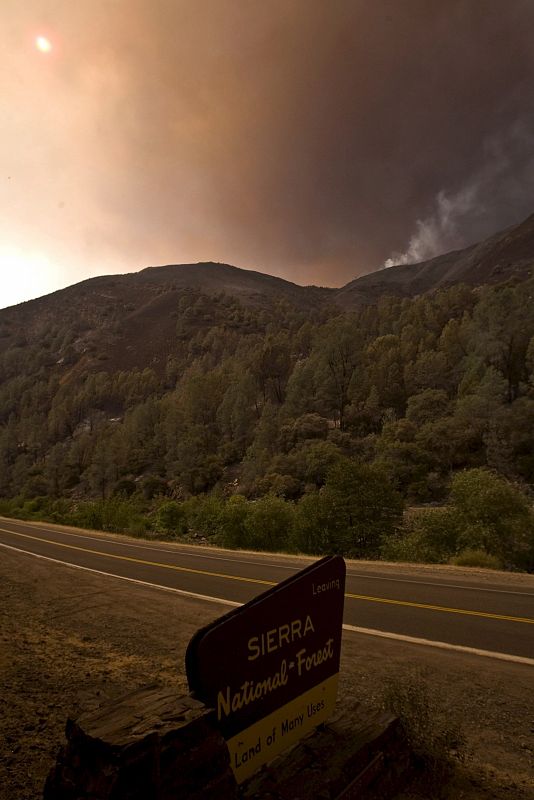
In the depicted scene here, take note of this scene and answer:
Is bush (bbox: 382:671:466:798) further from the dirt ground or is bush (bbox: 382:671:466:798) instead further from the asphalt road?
the asphalt road

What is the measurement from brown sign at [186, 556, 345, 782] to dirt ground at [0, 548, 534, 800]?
0.85 m

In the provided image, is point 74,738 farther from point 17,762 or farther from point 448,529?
point 448,529

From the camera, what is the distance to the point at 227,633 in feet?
8.91

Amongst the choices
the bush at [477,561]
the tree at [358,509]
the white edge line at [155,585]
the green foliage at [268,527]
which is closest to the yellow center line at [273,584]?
the white edge line at [155,585]

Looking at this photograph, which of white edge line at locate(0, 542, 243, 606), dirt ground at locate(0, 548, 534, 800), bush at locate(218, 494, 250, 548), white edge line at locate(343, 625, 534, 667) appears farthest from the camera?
bush at locate(218, 494, 250, 548)

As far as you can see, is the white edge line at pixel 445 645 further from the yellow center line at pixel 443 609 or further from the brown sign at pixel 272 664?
the brown sign at pixel 272 664

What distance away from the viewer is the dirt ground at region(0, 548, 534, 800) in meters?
3.67

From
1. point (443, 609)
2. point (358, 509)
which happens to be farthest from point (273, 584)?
point (358, 509)

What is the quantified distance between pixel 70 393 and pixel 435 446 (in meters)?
150

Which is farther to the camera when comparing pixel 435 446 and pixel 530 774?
pixel 435 446

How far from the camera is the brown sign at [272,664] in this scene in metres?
2.67

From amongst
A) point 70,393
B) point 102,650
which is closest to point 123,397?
point 70,393

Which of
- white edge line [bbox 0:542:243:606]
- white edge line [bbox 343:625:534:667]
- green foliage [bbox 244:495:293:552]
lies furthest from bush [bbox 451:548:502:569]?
green foliage [bbox 244:495:293:552]

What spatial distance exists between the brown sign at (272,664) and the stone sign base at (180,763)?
0.14 metres
